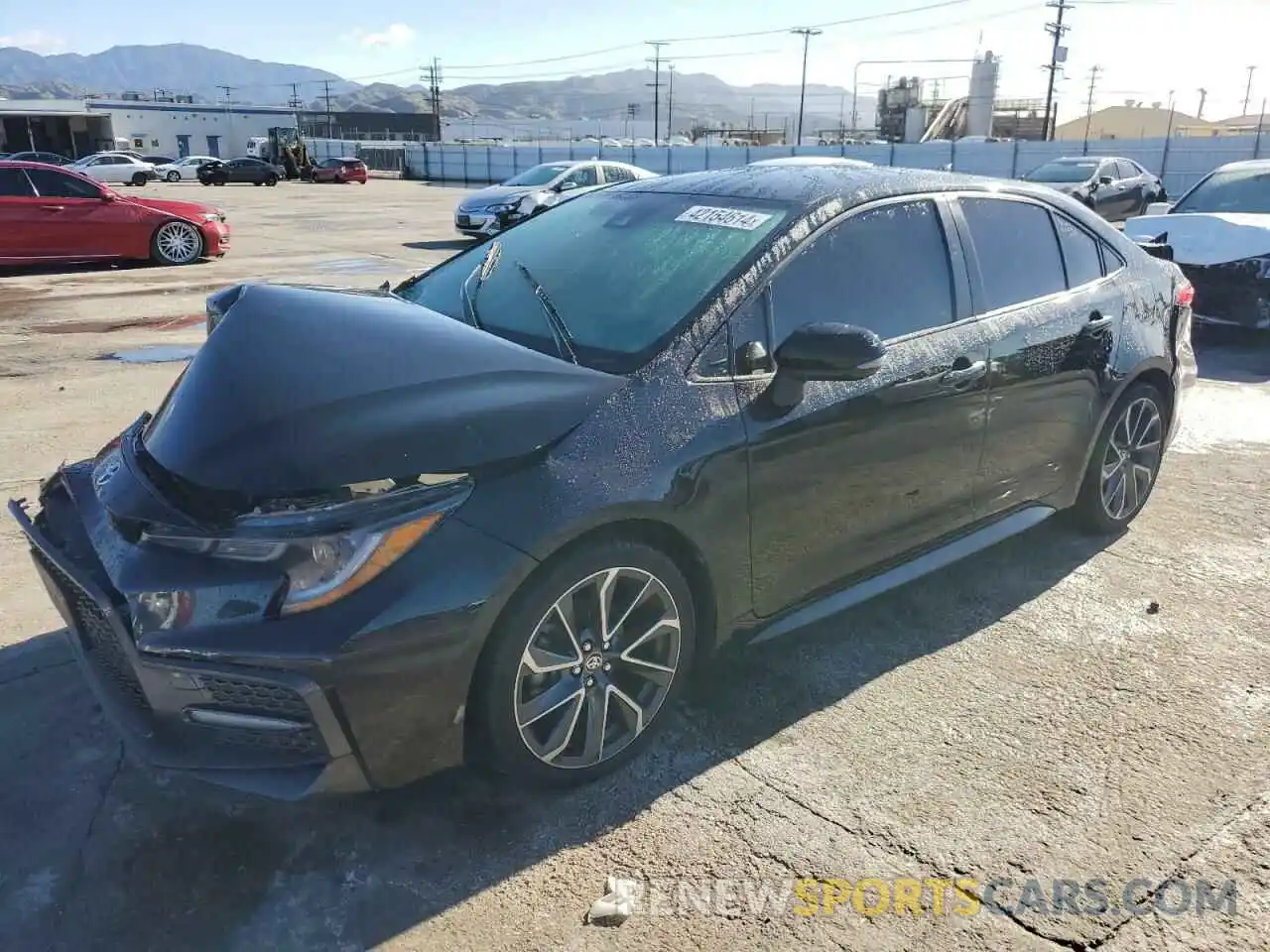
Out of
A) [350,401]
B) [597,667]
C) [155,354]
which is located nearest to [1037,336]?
[597,667]

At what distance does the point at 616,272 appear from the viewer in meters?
3.35

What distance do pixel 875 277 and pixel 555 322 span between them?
1135mm

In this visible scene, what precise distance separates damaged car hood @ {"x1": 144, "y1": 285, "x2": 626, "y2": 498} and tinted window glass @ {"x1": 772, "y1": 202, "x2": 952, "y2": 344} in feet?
2.50

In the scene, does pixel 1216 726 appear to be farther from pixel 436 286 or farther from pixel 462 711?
pixel 436 286

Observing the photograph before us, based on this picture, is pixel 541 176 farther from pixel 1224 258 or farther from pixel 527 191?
pixel 1224 258

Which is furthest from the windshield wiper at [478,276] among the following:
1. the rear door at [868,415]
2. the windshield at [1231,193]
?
the windshield at [1231,193]

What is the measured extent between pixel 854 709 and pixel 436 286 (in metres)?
2.24

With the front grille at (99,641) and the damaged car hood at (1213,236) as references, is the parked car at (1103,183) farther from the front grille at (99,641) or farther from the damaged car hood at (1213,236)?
the front grille at (99,641)

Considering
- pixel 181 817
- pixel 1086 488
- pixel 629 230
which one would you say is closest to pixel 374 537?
pixel 181 817

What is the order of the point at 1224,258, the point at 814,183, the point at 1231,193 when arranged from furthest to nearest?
the point at 1231,193 → the point at 1224,258 → the point at 814,183

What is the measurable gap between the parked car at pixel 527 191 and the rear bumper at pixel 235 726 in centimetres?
1526

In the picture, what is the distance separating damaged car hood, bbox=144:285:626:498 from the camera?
2.48 meters

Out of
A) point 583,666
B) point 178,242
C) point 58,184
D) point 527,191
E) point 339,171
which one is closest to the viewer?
point 583,666

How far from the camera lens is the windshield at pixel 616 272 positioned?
3051 millimetres
